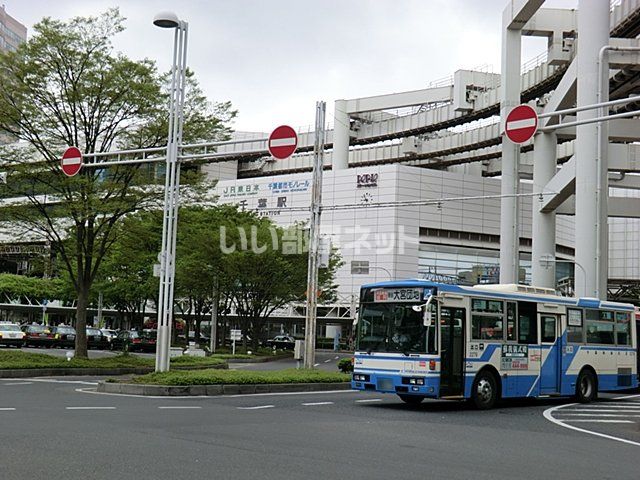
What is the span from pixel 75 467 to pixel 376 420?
7.64m

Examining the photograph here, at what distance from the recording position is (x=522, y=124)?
16266mm

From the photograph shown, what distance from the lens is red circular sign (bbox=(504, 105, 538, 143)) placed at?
16141 millimetres

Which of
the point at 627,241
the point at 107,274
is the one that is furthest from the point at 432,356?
the point at 627,241

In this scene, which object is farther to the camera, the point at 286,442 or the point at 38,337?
the point at 38,337

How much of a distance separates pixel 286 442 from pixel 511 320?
30.5ft

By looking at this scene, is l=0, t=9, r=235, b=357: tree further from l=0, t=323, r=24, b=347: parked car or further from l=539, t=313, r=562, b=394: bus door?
Result: l=0, t=323, r=24, b=347: parked car

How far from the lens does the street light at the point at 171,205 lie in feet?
72.9

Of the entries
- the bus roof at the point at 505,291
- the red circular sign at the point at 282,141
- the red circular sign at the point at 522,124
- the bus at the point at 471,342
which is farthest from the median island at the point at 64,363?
the red circular sign at the point at 522,124

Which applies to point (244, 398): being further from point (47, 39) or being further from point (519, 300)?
point (47, 39)

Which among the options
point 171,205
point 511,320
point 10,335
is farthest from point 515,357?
point 10,335

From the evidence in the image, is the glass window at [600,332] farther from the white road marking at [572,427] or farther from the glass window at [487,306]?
the glass window at [487,306]

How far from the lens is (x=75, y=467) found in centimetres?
859

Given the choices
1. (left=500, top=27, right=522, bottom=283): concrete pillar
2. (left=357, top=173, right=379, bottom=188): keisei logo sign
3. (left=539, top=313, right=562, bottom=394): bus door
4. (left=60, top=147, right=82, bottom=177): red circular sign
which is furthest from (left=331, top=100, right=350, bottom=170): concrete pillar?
(left=539, top=313, right=562, bottom=394): bus door

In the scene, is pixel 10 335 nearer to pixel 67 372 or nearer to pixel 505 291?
pixel 67 372
